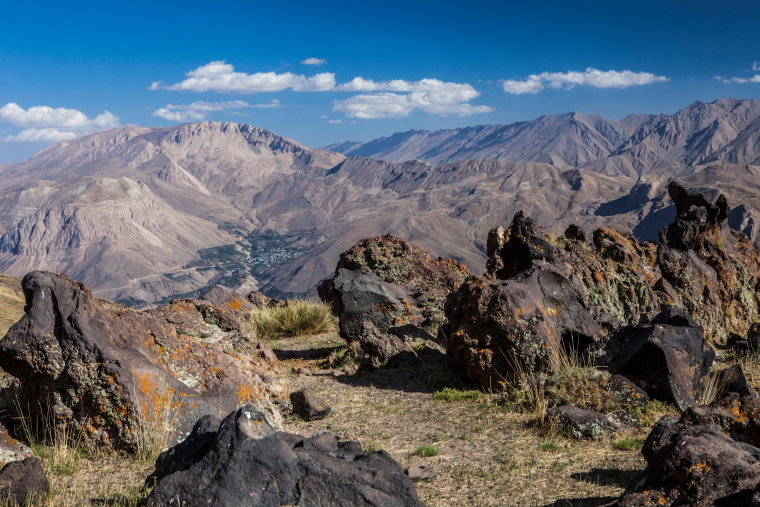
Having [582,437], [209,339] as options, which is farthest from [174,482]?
[209,339]

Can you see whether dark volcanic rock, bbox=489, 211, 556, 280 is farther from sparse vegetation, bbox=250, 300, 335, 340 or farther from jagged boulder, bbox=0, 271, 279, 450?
jagged boulder, bbox=0, 271, 279, 450

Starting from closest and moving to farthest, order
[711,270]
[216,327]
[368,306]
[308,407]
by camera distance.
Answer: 1. [308,407]
2. [216,327]
3. [368,306]
4. [711,270]

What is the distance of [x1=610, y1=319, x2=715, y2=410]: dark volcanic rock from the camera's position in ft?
27.9

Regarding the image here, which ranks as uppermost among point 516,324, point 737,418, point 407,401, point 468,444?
point 516,324

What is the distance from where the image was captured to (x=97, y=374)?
6.98 metres

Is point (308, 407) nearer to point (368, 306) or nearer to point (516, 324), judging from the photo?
point (516, 324)

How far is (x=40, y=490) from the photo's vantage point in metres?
5.18

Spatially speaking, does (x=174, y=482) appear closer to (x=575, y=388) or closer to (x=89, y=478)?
(x=89, y=478)

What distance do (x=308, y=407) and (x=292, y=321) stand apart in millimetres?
8265

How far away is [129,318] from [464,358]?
5442 mm

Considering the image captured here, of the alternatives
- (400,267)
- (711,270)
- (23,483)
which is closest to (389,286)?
(400,267)

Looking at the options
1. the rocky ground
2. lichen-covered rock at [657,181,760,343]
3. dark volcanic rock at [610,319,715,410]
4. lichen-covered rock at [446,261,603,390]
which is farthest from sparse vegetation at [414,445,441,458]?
lichen-covered rock at [657,181,760,343]

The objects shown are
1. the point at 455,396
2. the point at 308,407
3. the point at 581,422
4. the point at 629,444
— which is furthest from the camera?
the point at 455,396

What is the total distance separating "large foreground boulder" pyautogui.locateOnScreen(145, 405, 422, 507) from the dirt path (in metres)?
1.14
